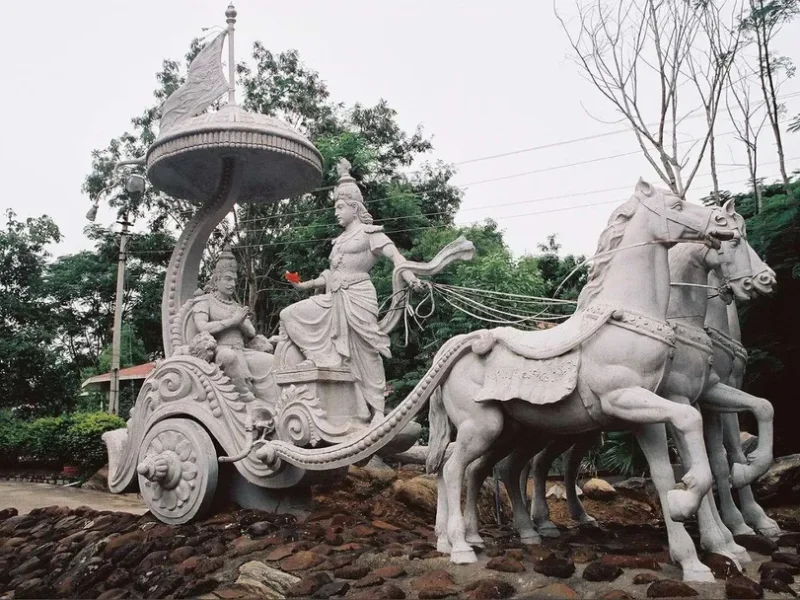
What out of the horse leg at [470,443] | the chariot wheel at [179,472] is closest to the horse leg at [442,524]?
the horse leg at [470,443]

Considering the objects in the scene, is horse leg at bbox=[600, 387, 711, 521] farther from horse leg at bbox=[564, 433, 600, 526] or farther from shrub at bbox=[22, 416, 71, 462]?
shrub at bbox=[22, 416, 71, 462]

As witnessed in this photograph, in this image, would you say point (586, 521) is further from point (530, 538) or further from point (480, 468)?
point (480, 468)

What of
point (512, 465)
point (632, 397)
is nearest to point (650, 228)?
point (632, 397)

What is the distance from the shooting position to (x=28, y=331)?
1841cm

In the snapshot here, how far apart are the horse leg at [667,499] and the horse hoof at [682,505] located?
0.11 m

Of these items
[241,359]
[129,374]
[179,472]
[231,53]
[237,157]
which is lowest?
[179,472]

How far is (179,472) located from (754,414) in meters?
4.73

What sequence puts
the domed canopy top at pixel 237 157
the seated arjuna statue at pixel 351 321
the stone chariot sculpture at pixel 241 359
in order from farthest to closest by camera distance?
the domed canopy top at pixel 237 157 < the seated arjuna statue at pixel 351 321 < the stone chariot sculpture at pixel 241 359

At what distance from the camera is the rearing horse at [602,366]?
4.18m

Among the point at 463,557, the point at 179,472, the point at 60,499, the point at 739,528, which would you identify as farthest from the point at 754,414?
the point at 60,499

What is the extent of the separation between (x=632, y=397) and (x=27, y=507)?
9323 mm

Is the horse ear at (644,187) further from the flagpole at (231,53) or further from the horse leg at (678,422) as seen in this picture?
the flagpole at (231,53)

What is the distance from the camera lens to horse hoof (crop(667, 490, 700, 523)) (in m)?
3.62

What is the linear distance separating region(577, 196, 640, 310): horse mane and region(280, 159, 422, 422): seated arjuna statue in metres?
2.01
